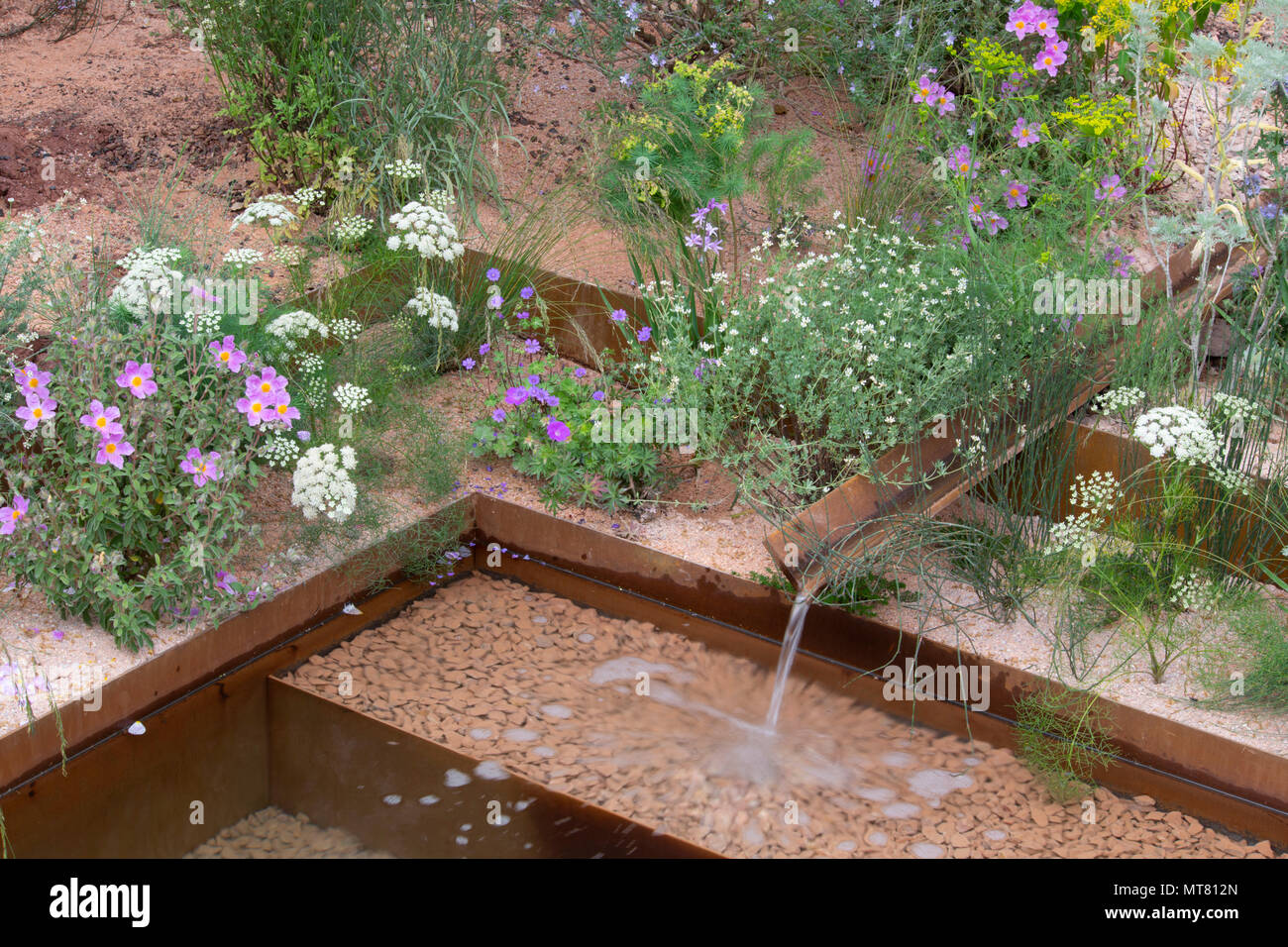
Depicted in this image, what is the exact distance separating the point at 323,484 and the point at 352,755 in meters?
0.73

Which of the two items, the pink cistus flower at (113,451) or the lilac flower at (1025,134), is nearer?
the pink cistus flower at (113,451)

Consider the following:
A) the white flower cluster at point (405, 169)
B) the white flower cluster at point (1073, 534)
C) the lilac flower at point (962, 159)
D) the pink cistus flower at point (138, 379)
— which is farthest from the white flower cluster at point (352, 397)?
the lilac flower at point (962, 159)

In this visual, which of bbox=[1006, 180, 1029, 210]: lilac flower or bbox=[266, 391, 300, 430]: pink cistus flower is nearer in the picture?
bbox=[266, 391, 300, 430]: pink cistus flower

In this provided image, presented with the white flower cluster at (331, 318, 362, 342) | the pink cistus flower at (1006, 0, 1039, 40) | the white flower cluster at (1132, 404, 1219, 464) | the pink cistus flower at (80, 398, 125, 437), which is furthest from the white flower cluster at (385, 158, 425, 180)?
the white flower cluster at (1132, 404, 1219, 464)

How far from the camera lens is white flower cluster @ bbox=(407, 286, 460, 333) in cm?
428

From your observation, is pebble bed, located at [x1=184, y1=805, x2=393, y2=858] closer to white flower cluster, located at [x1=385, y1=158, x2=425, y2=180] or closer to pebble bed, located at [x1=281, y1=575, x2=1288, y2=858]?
pebble bed, located at [x1=281, y1=575, x2=1288, y2=858]

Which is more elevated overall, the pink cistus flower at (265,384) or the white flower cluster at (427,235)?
the white flower cluster at (427,235)

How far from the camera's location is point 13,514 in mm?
3301

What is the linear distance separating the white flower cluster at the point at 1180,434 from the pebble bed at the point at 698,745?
35.0 inches

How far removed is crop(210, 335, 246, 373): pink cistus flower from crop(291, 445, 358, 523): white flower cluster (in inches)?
11.7

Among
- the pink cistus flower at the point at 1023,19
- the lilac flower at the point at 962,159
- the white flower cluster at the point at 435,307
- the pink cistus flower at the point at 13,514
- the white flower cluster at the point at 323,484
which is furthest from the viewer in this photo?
the pink cistus flower at the point at 1023,19

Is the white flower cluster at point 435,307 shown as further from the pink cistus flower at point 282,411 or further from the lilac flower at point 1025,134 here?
the lilac flower at point 1025,134

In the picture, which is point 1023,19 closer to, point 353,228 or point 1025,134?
point 1025,134

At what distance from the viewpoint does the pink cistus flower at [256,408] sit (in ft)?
11.3
